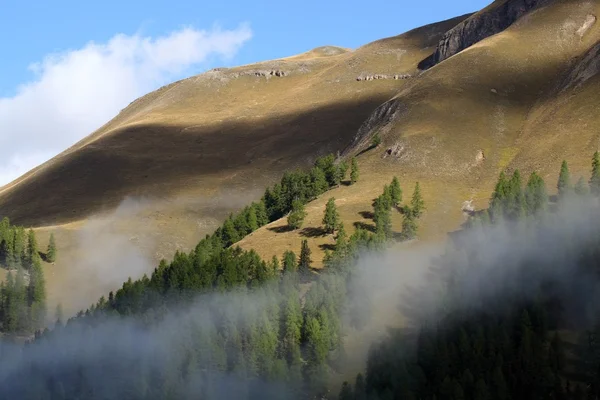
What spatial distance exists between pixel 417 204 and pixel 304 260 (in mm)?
29428

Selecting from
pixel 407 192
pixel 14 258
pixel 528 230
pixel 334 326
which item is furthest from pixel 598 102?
pixel 14 258

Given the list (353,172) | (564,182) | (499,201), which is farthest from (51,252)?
(564,182)

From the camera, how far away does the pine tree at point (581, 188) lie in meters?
149

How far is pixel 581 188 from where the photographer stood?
493ft

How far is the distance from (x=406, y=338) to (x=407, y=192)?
59384mm

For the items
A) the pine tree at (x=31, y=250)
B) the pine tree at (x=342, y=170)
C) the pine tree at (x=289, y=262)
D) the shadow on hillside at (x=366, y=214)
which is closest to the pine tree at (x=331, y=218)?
the shadow on hillside at (x=366, y=214)

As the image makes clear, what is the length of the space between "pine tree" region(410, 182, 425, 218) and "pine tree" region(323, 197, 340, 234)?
14.9m

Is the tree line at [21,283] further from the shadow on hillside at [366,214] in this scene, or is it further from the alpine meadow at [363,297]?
the shadow on hillside at [366,214]

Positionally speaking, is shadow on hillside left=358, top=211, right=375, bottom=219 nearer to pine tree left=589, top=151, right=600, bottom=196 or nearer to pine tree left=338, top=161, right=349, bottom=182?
pine tree left=338, top=161, right=349, bottom=182

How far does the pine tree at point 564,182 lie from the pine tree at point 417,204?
25893 millimetres

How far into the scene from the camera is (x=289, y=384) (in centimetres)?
12025

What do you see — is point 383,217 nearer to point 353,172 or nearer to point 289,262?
point 289,262

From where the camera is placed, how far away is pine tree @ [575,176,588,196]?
149m

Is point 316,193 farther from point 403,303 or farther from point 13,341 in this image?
point 13,341
